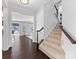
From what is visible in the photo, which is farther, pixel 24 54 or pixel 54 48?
pixel 24 54

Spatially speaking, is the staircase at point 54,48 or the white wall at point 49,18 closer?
the staircase at point 54,48

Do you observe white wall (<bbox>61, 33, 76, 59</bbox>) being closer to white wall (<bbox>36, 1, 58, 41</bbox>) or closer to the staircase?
the staircase

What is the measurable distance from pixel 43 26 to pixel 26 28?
41.7ft

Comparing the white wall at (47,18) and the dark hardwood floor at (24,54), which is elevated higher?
the white wall at (47,18)

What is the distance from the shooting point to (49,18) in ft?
23.9

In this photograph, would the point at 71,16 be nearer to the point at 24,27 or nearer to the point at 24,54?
the point at 24,54

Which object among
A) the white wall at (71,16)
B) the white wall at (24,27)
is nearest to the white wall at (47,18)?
the white wall at (71,16)

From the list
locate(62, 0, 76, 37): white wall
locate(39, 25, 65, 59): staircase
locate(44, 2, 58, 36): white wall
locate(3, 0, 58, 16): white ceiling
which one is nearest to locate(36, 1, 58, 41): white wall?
locate(44, 2, 58, 36): white wall

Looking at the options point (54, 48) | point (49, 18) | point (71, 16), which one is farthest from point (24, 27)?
point (71, 16)

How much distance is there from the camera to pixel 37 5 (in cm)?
791

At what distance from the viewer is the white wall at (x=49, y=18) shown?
7088 mm

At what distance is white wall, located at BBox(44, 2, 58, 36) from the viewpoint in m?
7.09

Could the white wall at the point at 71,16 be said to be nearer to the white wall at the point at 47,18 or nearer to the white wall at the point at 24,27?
the white wall at the point at 47,18

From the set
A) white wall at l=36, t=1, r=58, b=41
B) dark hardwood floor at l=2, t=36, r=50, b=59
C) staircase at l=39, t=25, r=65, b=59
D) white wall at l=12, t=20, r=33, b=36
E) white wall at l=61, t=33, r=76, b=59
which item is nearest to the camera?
white wall at l=61, t=33, r=76, b=59
